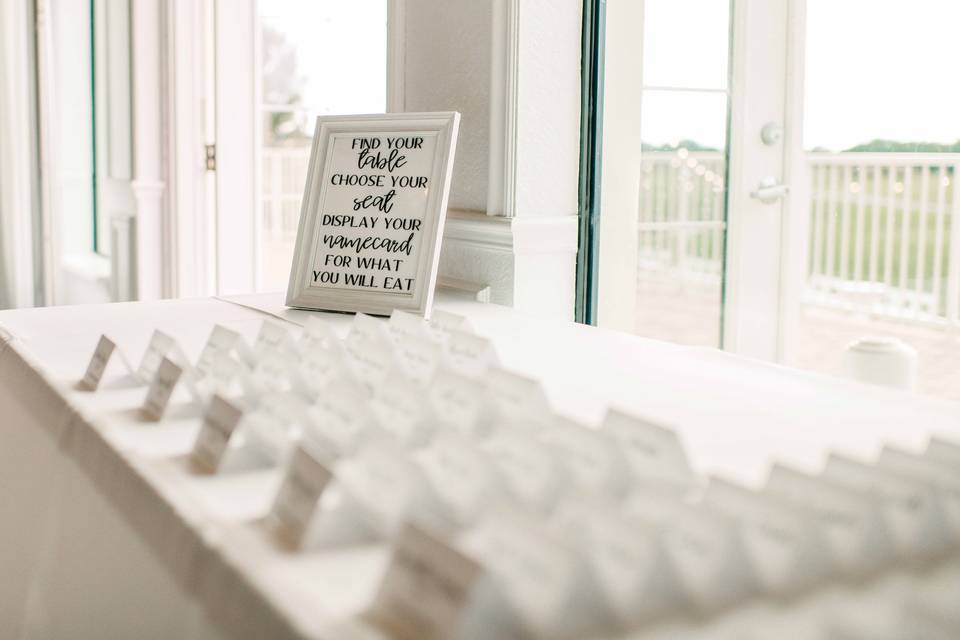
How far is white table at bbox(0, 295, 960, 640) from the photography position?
1.81 ft

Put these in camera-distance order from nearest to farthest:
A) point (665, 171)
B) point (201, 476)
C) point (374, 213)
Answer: point (201, 476)
point (374, 213)
point (665, 171)

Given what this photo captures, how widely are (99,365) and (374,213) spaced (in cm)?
58

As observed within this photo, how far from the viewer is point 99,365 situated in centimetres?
97

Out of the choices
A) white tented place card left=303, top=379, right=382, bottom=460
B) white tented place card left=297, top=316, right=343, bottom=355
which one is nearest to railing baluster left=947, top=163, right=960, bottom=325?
white tented place card left=297, top=316, right=343, bottom=355

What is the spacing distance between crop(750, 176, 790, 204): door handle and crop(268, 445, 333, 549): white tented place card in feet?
5.33

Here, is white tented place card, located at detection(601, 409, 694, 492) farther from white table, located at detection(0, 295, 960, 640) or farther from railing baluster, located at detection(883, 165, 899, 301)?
railing baluster, located at detection(883, 165, 899, 301)

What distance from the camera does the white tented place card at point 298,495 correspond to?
57 centimetres

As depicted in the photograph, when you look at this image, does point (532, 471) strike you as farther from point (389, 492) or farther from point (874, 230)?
point (874, 230)

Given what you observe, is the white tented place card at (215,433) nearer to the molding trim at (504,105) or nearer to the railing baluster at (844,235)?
the molding trim at (504,105)

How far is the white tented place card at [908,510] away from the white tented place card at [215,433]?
1.39 ft

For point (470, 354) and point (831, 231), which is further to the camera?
point (831, 231)

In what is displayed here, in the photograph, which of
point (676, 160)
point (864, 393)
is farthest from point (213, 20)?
point (864, 393)

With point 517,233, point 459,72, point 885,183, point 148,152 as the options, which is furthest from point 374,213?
point 148,152

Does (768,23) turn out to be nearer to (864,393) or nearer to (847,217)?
(847,217)
